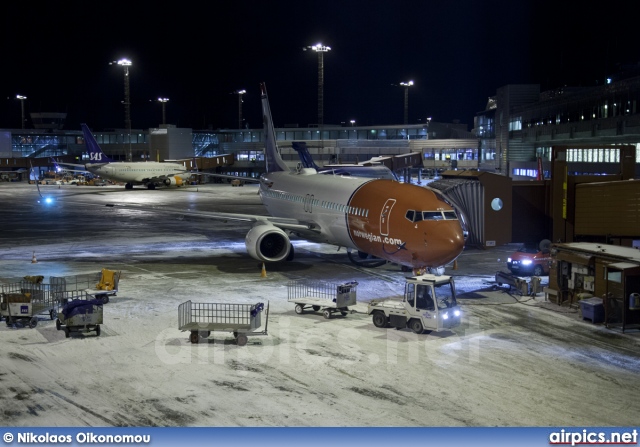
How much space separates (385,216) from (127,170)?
7765 cm

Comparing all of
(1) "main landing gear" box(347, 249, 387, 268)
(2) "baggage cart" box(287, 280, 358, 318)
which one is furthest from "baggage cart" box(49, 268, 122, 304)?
(1) "main landing gear" box(347, 249, 387, 268)

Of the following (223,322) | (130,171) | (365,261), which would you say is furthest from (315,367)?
(130,171)

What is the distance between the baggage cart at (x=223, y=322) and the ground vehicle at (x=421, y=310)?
13.4 feet

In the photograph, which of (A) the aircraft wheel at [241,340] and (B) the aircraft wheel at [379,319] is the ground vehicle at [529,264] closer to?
(B) the aircraft wheel at [379,319]

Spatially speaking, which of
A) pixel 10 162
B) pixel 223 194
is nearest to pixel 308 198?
pixel 223 194

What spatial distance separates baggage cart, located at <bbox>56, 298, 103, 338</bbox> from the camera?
2167 centimetres

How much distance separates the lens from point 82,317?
21.7 meters

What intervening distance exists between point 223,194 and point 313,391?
76965mm

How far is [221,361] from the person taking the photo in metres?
19.2

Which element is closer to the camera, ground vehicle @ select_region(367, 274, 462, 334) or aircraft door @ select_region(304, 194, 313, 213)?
ground vehicle @ select_region(367, 274, 462, 334)

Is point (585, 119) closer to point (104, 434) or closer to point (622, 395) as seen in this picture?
point (622, 395)

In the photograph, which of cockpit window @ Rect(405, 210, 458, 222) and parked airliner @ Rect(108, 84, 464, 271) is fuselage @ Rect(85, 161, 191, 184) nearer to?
parked airliner @ Rect(108, 84, 464, 271)

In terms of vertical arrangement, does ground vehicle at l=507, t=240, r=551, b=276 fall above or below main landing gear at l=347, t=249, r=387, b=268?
above

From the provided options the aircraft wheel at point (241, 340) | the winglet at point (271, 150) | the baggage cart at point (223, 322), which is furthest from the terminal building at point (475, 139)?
the aircraft wheel at point (241, 340)
